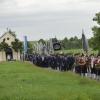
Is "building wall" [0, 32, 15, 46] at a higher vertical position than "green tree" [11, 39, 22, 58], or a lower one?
higher

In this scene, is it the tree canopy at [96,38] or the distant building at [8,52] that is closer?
the tree canopy at [96,38]

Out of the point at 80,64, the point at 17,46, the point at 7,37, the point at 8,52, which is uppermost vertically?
the point at 7,37

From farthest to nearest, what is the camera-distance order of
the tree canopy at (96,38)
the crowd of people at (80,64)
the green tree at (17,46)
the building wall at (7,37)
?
the building wall at (7,37)
the green tree at (17,46)
the tree canopy at (96,38)
the crowd of people at (80,64)

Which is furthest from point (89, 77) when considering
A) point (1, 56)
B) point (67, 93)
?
point (1, 56)

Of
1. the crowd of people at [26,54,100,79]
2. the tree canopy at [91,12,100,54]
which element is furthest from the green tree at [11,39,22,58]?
the crowd of people at [26,54,100,79]

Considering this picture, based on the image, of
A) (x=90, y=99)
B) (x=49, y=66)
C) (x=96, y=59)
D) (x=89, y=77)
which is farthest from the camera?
(x=49, y=66)

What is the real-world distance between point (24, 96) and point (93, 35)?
206 ft

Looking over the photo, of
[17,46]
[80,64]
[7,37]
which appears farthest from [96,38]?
[7,37]

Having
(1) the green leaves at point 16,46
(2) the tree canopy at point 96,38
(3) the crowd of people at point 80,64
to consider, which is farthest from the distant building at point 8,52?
(3) the crowd of people at point 80,64

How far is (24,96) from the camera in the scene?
27812 millimetres

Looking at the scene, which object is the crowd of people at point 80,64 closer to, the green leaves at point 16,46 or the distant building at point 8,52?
the green leaves at point 16,46

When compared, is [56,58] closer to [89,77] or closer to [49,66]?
[49,66]

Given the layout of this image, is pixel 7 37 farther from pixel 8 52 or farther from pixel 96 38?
pixel 96 38

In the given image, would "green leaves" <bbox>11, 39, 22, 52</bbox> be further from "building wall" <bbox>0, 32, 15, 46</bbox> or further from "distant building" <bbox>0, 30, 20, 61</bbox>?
"building wall" <bbox>0, 32, 15, 46</bbox>
